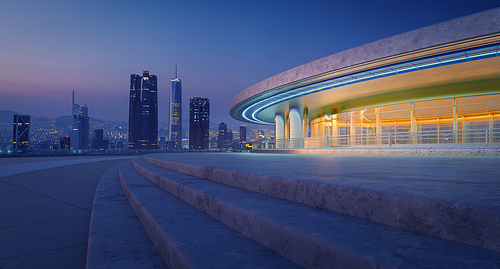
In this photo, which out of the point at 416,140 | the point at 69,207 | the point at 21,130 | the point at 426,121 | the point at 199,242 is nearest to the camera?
the point at 199,242

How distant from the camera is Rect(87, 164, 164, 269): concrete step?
200cm

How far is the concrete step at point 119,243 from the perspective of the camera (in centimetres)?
200

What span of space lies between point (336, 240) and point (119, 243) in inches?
79.2

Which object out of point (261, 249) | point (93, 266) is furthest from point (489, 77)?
point (93, 266)

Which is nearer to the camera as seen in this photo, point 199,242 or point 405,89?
point 199,242

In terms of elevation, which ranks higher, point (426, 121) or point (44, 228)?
point (426, 121)

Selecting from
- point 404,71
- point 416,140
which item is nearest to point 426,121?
point 416,140

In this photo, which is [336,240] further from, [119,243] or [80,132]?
[80,132]

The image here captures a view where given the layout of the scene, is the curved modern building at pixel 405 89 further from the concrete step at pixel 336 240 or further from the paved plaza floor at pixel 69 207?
the concrete step at pixel 336 240

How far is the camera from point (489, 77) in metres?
15.4

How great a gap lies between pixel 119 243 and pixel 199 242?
36.2 inches

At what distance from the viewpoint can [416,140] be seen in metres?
19.9

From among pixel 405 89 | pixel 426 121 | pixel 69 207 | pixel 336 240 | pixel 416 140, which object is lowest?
pixel 69 207

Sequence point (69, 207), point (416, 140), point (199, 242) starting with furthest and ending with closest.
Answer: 1. point (416, 140)
2. point (69, 207)
3. point (199, 242)
